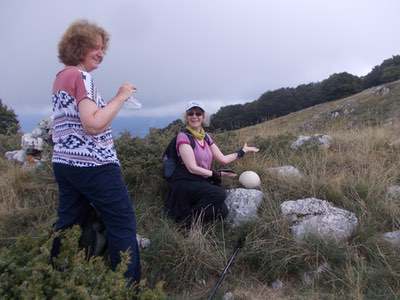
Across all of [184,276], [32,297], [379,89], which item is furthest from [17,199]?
[379,89]

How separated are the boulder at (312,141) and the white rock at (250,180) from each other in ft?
4.70

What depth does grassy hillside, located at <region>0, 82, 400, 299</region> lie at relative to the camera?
3539 mm

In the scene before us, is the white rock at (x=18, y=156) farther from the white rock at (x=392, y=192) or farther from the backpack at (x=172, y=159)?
the white rock at (x=392, y=192)

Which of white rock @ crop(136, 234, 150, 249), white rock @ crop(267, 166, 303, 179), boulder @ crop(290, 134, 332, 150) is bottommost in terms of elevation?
white rock @ crop(136, 234, 150, 249)

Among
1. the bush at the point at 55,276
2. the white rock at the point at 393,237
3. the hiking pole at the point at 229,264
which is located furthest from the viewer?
the white rock at the point at 393,237

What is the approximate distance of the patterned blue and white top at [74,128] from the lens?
2834 mm

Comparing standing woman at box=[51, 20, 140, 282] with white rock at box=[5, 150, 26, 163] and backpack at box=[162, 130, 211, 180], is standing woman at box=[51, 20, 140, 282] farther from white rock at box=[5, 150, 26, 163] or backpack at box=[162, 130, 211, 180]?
white rock at box=[5, 150, 26, 163]

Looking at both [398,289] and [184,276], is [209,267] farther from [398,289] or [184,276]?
[398,289]

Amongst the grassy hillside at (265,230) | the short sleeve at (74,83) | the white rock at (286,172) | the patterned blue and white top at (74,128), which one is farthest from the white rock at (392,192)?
the short sleeve at (74,83)

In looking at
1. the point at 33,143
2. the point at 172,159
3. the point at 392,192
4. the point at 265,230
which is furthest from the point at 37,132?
the point at 392,192

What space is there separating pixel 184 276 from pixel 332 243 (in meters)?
1.29

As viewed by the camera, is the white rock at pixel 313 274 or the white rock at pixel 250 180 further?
the white rock at pixel 250 180

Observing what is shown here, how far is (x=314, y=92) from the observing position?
53.9 meters

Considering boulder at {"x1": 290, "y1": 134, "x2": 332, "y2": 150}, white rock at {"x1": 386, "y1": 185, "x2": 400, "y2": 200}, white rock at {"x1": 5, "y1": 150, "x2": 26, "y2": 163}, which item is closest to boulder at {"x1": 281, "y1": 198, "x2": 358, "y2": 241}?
white rock at {"x1": 386, "y1": 185, "x2": 400, "y2": 200}
